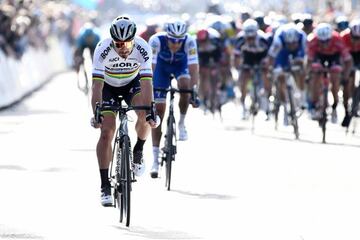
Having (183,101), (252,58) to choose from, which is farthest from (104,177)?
(252,58)

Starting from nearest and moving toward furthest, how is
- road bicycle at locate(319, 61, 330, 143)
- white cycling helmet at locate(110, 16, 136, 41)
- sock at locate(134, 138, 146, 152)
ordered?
white cycling helmet at locate(110, 16, 136, 41)
sock at locate(134, 138, 146, 152)
road bicycle at locate(319, 61, 330, 143)

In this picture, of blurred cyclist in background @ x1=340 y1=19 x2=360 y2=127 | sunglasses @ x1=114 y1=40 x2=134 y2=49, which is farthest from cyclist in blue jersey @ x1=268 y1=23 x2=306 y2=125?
sunglasses @ x1=114 y1=40 x2=134 y2=49

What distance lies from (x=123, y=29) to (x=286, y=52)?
11.2m

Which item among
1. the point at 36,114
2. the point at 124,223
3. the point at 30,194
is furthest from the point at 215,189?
the point at 36,114

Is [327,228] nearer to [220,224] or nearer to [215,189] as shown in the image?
[220,224]

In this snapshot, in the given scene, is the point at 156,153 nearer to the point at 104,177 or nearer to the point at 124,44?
the point at 104,177

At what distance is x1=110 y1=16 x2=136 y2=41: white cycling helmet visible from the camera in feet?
38.3

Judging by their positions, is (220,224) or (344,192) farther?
(344,192)

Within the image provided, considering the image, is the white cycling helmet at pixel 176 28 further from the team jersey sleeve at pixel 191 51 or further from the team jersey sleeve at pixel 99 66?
the team jersey sleeve at pixel 99 66

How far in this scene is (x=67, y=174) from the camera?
50.8ft

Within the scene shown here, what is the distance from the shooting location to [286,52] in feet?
74.6

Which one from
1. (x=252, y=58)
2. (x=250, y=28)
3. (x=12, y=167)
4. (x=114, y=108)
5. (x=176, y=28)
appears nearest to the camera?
(x=114, y=108)

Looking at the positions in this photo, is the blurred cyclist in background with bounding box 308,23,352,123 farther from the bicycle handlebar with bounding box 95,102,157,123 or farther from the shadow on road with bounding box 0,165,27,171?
the bicycle handlebar with bounding box 95,102,157,123

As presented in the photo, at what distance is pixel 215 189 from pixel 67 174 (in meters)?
2.03
